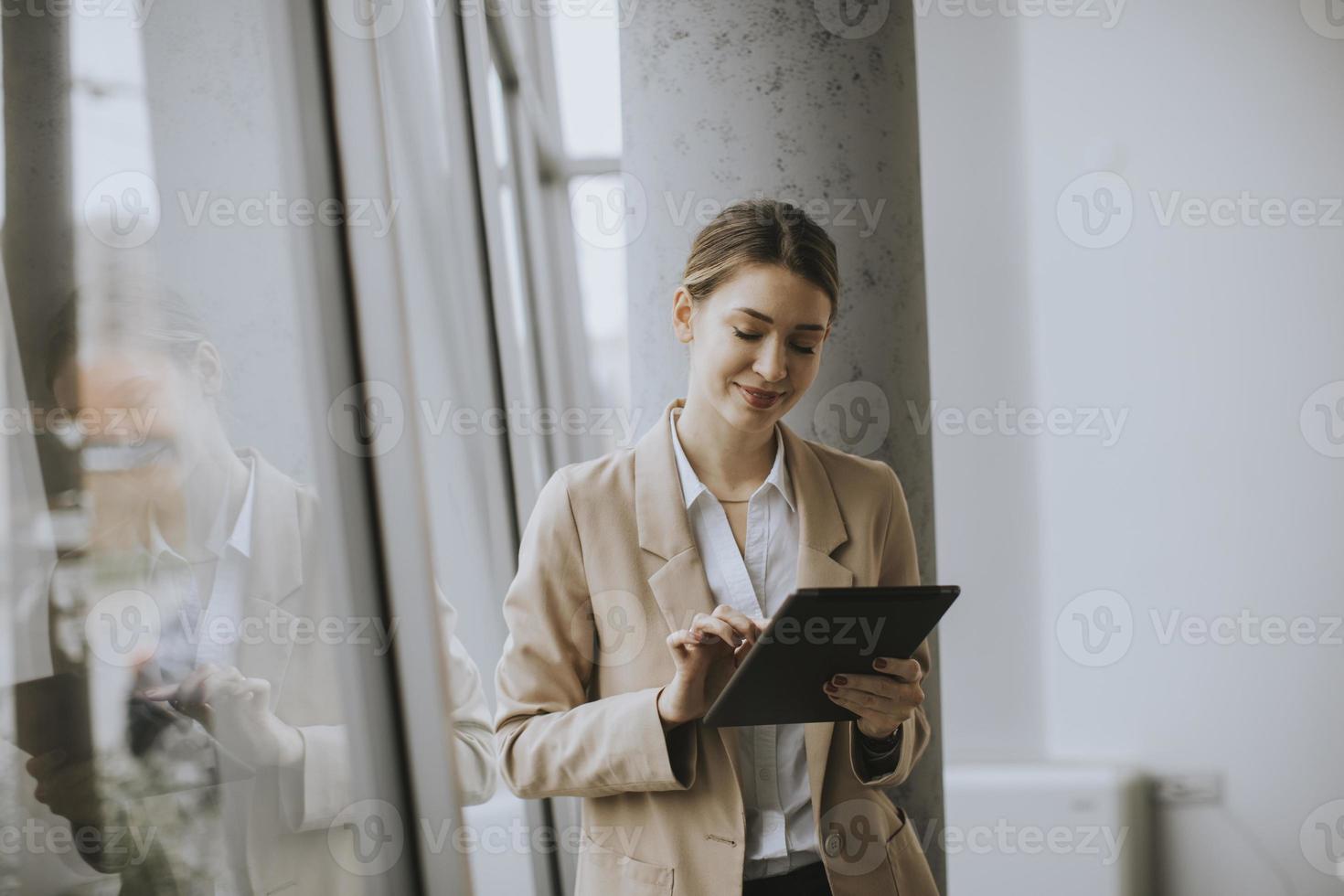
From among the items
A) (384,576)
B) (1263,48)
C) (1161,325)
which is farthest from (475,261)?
(1263,48)

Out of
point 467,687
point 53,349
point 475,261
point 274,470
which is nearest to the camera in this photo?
point 53,349

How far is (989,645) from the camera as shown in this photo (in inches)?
133

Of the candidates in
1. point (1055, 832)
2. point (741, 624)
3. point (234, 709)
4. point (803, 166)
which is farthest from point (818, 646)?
point (1055, 832)

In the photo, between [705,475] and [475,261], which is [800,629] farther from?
[475,261]

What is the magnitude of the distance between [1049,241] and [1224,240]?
0.51 meters

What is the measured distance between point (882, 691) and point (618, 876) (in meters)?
0.46

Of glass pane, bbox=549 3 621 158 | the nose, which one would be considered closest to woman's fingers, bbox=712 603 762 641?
the nose

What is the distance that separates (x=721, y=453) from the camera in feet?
5.07

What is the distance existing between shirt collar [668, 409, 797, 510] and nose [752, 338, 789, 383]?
0.16 m

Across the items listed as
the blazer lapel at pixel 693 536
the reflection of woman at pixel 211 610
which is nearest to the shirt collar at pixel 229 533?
the reflection of woman at pixel 211 610

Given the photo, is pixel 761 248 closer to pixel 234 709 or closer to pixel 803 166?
pixel 803 166

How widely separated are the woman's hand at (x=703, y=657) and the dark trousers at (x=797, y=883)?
0.25 m

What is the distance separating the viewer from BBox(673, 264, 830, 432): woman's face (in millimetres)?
1466

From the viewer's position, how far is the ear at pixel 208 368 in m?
1.34
